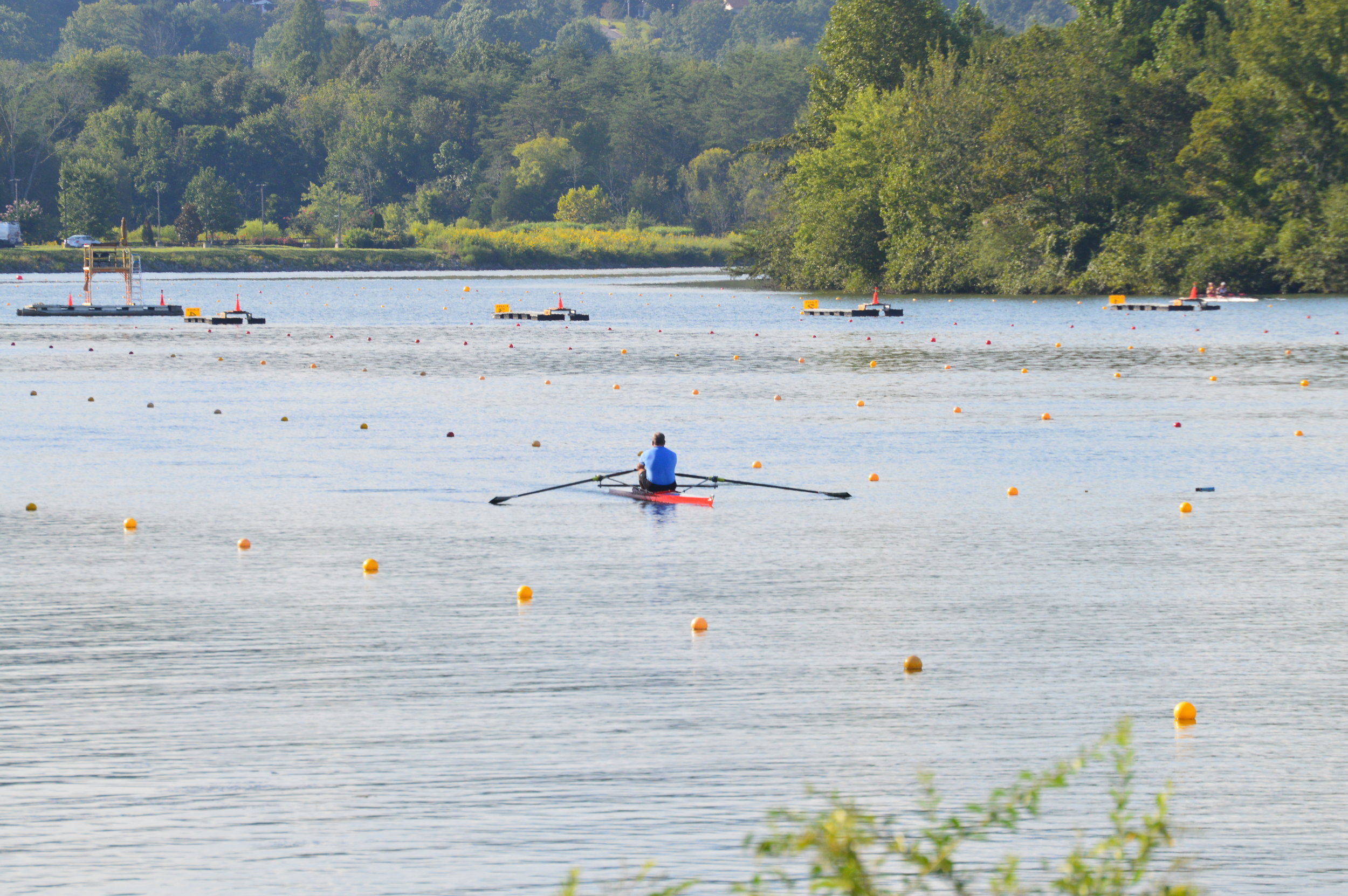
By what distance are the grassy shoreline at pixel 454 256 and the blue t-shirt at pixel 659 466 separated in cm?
12926

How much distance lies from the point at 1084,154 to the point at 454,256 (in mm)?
83409

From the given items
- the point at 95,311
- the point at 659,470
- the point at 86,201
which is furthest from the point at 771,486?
the point at 86,201

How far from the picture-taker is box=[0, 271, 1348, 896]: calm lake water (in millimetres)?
10172

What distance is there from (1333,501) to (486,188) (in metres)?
165

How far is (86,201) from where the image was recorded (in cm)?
15425

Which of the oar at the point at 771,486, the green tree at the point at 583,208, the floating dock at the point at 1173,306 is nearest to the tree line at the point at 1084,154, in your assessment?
the floating dock at the point at 1173,306

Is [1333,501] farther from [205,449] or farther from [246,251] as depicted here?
[246,251]

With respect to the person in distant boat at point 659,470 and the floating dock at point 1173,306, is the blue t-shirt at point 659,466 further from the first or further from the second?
the floating dock at point 1173,306

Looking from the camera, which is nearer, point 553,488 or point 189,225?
point 553,488

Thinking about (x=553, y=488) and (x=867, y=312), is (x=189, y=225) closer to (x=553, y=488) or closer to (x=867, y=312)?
(x=867, y=312)

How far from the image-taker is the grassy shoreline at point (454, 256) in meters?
148

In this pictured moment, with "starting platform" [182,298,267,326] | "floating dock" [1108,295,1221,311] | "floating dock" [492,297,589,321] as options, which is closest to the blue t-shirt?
"floating dock" [492,297,589,321]

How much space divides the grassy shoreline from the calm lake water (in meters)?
116

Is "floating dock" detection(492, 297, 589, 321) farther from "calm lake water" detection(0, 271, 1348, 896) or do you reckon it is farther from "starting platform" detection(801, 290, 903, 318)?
"calm lake water" detection(0, 271, 1348, 896)
